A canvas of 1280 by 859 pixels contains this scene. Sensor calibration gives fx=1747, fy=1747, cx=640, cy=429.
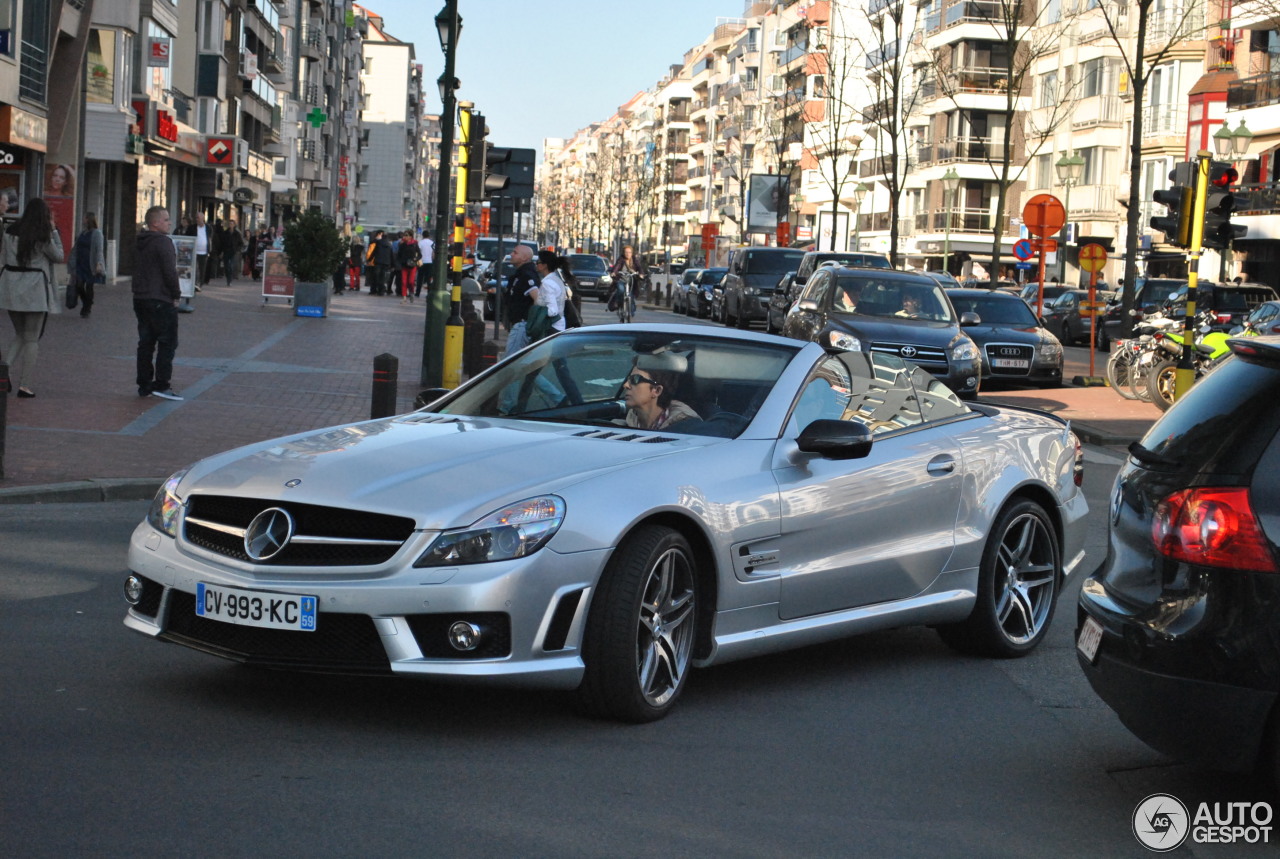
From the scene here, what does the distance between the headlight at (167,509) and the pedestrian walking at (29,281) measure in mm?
9920

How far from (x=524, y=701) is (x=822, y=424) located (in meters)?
1.46

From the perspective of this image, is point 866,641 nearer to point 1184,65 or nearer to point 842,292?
point 842,292

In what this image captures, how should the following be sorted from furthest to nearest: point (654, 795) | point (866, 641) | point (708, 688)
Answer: point (866, 641)
point (708, 688)
point (654, 795)

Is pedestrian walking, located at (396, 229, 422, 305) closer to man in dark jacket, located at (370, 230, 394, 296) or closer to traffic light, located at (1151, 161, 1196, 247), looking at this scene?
man in dark jacket, located at (370, 230, 394, 296)

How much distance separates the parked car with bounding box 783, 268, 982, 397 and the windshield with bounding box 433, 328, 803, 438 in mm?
13920

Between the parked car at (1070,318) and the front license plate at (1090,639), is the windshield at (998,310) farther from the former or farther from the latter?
the front license plate at (1090,639)

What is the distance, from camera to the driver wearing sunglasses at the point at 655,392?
6676 mm

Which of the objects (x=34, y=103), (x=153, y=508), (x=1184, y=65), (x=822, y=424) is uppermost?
(x=1184, y=65)

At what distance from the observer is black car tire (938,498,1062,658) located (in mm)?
7301

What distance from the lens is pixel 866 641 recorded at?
773 centimetres

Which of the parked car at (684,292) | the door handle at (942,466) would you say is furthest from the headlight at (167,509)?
the parked car at (684,292)

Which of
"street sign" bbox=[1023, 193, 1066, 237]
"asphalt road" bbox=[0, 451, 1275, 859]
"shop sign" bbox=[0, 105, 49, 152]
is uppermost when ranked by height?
"shop sign" bbox=[0, 105, 49, 152]

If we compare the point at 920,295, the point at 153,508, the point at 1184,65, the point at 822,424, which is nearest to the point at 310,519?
the point at 153,508

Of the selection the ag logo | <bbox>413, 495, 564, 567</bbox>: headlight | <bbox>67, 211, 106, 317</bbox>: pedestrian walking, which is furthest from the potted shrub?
the ag logo
